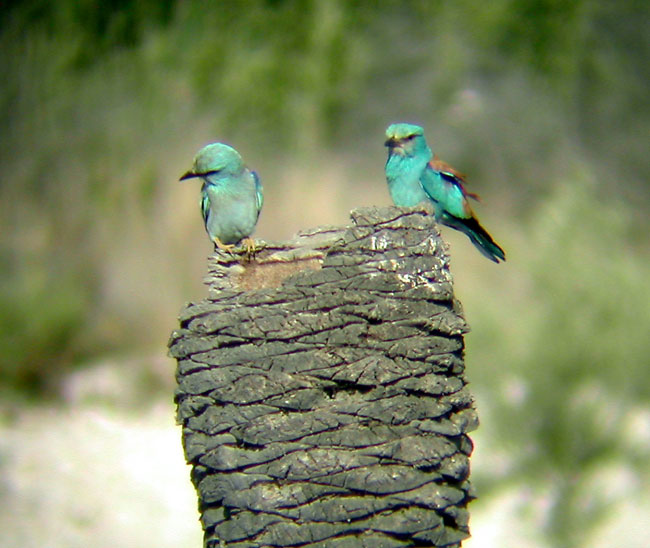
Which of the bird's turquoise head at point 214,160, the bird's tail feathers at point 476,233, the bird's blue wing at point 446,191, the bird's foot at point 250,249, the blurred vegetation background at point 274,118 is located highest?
the blurred vegetation background at point 274,118

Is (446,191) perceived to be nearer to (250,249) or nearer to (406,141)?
(406,141)

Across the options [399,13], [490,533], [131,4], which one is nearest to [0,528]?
[490,533]

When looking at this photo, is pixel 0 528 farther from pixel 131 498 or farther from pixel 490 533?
pixel 490 533

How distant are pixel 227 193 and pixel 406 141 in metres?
1.08

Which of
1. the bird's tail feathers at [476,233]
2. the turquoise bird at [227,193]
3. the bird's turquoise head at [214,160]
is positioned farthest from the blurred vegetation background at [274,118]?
the bird's turquoise head at [214,160]

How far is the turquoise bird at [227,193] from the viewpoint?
17.1 ft

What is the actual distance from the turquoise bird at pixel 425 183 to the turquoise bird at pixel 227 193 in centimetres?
82

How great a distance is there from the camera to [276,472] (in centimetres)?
310

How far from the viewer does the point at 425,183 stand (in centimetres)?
537

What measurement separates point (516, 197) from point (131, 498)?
7033 mm

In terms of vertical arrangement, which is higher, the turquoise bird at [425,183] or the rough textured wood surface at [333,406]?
the turquoise bird at [425,183]

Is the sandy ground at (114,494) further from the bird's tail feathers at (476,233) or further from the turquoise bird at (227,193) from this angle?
the turquoise bird at (227,193)

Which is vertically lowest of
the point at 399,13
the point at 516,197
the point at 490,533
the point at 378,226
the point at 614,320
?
the point at 378,226

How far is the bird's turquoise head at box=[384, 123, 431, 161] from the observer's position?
540 centimetres
